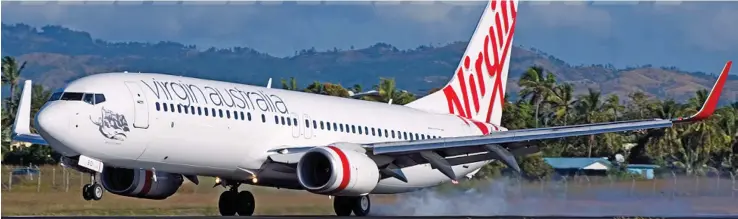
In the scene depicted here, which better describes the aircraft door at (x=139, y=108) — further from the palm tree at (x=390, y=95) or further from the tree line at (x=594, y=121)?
the palm tree at (x=390, y=95)

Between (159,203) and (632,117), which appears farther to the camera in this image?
(632,117)

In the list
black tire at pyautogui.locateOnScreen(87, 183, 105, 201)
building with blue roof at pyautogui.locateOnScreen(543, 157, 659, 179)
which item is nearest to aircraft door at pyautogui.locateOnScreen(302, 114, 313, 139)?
black tire at pyautogui.locateOnScreen(87, 183, 105, 201)

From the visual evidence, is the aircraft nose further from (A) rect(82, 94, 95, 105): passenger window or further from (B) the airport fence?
(B) the airport fence

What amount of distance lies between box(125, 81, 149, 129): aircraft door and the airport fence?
30.2 ft

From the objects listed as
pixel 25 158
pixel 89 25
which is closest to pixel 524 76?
pixel 25 158

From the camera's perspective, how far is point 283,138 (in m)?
29.7

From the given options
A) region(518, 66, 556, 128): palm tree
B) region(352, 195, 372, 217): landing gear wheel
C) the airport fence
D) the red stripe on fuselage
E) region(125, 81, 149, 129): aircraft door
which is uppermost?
region(518, 66, 556, 128): palm tree

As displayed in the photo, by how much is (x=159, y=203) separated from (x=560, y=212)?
9698 millimetres

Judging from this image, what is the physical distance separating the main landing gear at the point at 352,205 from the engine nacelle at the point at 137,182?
391 cm

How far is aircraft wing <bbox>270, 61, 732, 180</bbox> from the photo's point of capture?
29281mm

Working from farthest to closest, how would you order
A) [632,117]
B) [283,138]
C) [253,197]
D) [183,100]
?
1. [632,117]
2. [253,197]
3. [283,138]
4. [183,100]

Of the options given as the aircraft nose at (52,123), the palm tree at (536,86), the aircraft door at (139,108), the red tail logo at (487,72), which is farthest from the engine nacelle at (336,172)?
the palm tree at (536,86)

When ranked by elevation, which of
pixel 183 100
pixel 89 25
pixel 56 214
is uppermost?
pixel 89 25

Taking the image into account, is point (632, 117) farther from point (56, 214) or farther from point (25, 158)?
point (56, 214)
